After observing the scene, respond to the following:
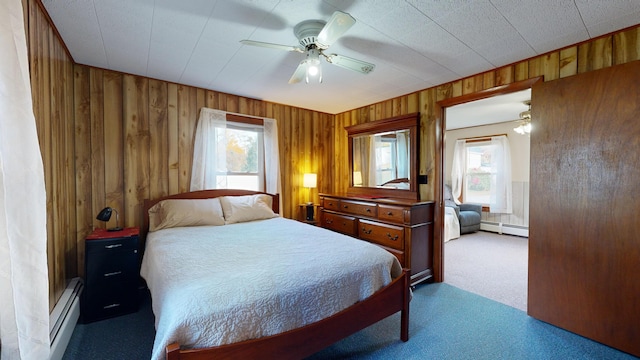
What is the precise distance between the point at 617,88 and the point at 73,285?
4738mm

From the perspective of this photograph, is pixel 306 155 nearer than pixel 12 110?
No

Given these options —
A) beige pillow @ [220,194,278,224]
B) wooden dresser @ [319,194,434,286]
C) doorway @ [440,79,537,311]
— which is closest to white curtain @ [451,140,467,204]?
doorway @ [440,79,537,311]

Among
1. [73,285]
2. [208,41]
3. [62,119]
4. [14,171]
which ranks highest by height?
[208,41]

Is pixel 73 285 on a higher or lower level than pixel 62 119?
lower

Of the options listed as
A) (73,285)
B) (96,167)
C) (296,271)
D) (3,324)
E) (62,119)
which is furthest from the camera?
(96,167)

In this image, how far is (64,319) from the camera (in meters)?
1.92

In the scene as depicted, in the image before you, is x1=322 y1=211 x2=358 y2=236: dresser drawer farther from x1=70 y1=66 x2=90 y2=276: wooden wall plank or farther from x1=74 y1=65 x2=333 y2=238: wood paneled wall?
x1=70 y1=66 x2=90 y2=276: wooden wall plank

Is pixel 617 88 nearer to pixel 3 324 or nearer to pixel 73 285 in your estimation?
pixel 3 324

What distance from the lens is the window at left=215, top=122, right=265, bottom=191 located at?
3.51 meters

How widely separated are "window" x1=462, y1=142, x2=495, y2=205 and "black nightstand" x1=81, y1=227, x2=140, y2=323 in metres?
6.55

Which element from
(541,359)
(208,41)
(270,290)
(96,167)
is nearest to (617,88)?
(541,359)

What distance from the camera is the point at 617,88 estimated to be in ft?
6.26

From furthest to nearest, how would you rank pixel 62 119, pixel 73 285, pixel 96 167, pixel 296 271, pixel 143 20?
pixel 96 167
pixel 73 285
pixel 62 119
pixel 143 20
pixel 296 271

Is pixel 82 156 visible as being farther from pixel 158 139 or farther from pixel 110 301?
pixel 110 301
